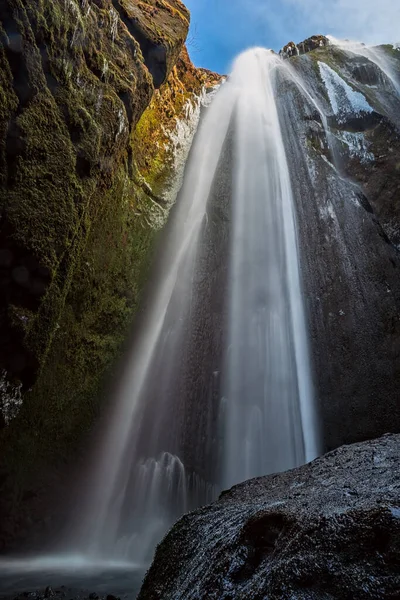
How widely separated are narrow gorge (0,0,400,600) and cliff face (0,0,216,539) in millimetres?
43

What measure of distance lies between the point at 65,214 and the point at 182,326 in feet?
16.2

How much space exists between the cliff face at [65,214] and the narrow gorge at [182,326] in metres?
0.04

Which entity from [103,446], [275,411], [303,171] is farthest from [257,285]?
[103,446]

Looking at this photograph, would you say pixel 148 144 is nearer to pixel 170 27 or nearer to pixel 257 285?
pixel 170 27

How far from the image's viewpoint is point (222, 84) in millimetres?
19938

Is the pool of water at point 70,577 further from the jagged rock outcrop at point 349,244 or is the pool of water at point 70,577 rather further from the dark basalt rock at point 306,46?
the dark basalt rock at point 306,46

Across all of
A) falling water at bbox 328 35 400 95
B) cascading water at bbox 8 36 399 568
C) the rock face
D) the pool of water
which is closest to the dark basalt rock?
falling water at bbox 328 35 400 95

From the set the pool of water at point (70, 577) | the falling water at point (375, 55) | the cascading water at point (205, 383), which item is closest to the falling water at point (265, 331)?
the cascading water at point (205, 383)

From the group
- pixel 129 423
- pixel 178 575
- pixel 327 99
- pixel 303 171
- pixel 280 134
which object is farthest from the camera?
pixel 327 99

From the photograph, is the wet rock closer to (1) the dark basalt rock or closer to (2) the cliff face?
(1) the dark basalt rock

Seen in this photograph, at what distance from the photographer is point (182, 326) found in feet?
34.0

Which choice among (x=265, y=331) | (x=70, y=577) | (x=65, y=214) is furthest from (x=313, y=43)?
(x=70, y=577)

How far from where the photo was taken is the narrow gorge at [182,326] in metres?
3.17

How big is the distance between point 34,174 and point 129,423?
5.60 metres
